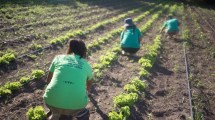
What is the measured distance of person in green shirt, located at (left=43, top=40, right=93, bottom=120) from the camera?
531 centimetres

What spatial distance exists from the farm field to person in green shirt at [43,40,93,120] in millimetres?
1126

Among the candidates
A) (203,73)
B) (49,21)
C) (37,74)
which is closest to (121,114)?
(37,74)

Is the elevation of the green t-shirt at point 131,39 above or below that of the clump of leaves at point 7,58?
above

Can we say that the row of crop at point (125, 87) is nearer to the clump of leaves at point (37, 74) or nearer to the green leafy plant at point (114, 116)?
the green leafy plant at point (114, 116)

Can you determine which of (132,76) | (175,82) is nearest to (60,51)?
(132,76)

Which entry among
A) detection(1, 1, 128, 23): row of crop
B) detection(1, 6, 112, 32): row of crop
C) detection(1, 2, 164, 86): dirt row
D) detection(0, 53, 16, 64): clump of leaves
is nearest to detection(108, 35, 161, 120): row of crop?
detection(1, 2, 164, 86): dirt row

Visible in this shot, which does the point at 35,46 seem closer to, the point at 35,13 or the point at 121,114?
the point at 121,114

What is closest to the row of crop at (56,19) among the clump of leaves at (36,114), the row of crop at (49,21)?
the row of crop at (49,21)

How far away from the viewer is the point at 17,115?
656 cm

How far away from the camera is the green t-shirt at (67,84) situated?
5309mm

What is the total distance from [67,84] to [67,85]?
2 cm

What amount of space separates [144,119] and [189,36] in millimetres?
11196

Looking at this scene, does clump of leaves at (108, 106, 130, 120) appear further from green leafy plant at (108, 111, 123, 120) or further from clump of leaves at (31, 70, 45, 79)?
clump of leaves at (31, 70, 45, 79)

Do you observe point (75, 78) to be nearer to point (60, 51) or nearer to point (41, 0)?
point (60, 51)
